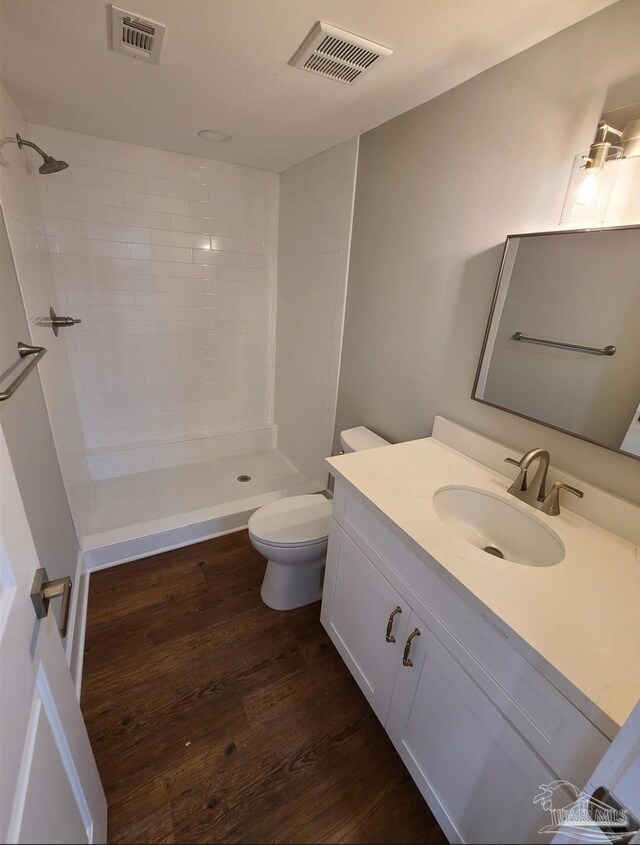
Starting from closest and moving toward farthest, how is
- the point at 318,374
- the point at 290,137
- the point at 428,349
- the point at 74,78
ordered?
1. the point at 74,78
2. the point at 428,349
3. the point at 290,137
4. the point at 318,374

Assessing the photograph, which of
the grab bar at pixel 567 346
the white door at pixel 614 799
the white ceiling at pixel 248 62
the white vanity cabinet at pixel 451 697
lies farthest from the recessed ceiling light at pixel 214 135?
the white door at pixel 614 799

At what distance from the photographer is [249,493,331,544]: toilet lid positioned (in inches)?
60.6

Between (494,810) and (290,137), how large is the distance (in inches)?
99.4

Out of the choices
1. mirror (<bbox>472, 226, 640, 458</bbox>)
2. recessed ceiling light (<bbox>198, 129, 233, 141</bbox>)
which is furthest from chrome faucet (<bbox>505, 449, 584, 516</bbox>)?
recessed ceiling light (<bbox>198, 129, 233, 141</bbox>)

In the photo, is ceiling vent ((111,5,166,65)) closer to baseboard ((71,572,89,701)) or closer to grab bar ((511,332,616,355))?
grab bar ((511,332,616,355))

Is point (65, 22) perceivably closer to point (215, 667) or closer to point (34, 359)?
point (34, 359)

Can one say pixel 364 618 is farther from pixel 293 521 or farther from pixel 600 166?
pixel 600 166

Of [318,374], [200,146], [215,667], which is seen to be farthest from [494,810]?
[200,146]

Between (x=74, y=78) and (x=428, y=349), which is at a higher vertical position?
(x=74, y=78)

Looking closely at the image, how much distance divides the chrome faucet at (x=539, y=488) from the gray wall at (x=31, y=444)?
4.65ft

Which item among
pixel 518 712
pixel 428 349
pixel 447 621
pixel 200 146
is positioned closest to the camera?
pixel 518 712

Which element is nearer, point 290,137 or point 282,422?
point 290,137

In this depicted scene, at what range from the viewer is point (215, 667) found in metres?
1.42

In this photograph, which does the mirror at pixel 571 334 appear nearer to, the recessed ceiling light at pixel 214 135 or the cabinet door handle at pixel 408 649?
the cabinet door handle at pixel 408 649
